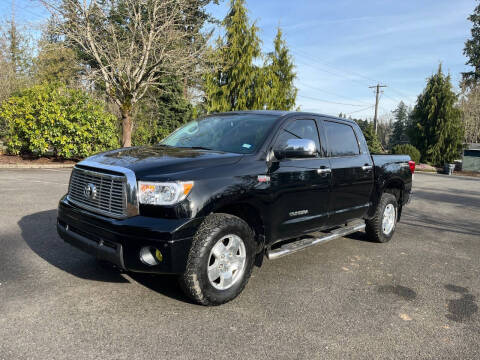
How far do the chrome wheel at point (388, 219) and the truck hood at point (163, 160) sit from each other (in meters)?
3.40

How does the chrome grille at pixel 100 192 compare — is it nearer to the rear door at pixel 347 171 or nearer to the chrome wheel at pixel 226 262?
the chrome wheel at pixel 226 262

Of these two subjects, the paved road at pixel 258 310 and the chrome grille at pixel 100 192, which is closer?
the paved road at pixel 258 310

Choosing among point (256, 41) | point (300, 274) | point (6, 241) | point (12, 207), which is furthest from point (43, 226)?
point (256, 41)

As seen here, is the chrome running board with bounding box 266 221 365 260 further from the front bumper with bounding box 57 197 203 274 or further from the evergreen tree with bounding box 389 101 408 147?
the evergreen tree with bounding box 389 101 408 147

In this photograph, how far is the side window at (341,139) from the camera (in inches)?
189

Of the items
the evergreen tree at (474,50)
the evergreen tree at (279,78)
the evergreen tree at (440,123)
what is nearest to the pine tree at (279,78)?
the evergreen tree at (279,78)

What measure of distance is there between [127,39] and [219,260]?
1760cm

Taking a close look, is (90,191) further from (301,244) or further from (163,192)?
(301,244)

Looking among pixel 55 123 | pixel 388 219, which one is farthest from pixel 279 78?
pixel 388 219

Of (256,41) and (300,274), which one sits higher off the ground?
(256,41)

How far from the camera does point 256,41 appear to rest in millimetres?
22062

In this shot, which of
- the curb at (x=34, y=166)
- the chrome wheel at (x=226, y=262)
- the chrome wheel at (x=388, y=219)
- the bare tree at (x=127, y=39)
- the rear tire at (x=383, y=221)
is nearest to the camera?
the chrome wheel at (x=226, y=262)

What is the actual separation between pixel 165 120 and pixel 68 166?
39.4 ft

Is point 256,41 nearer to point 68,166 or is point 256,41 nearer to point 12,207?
point 68,166
